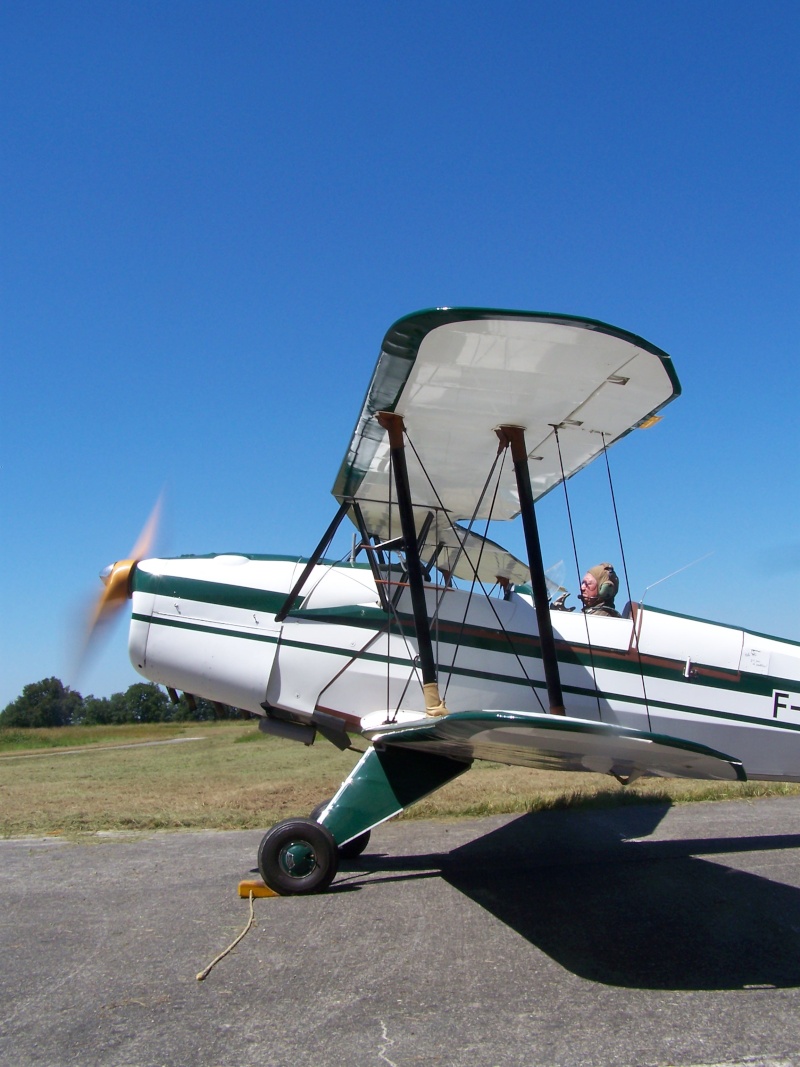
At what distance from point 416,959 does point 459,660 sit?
9.46ft

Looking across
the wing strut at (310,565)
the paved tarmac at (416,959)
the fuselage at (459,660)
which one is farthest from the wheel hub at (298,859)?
the wing strut at (310,565)

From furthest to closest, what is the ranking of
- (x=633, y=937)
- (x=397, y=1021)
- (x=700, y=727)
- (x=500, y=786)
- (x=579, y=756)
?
1. (x=500, y=786)
2. (x=700, y=727)
3. (x=579, y=756)
4. (x=633, y=937)
5. (x=397, y=1021)

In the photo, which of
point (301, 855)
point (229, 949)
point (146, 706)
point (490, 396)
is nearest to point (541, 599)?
point (490, 396)

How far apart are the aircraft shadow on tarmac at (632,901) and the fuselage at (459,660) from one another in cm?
111

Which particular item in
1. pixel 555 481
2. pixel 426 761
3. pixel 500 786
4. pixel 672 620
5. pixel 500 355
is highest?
pixel 500 355

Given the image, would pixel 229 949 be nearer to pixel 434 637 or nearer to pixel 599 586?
pixel 434 637

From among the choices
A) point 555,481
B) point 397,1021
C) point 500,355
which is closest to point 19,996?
point 397,1021

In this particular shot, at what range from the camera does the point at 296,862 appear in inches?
213

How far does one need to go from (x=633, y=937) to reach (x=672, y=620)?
294 centimetres

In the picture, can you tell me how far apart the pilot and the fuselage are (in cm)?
16

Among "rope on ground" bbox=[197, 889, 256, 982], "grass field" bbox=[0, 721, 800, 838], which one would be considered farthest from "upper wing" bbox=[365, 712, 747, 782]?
"grass field" bbox=[0, 721, 800, 838]

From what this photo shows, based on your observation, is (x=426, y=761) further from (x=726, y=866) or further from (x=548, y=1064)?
(x=548, y=1064)

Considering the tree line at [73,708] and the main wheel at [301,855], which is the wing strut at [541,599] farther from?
the tree line at [73,708]

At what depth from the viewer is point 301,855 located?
5434 millimetres
